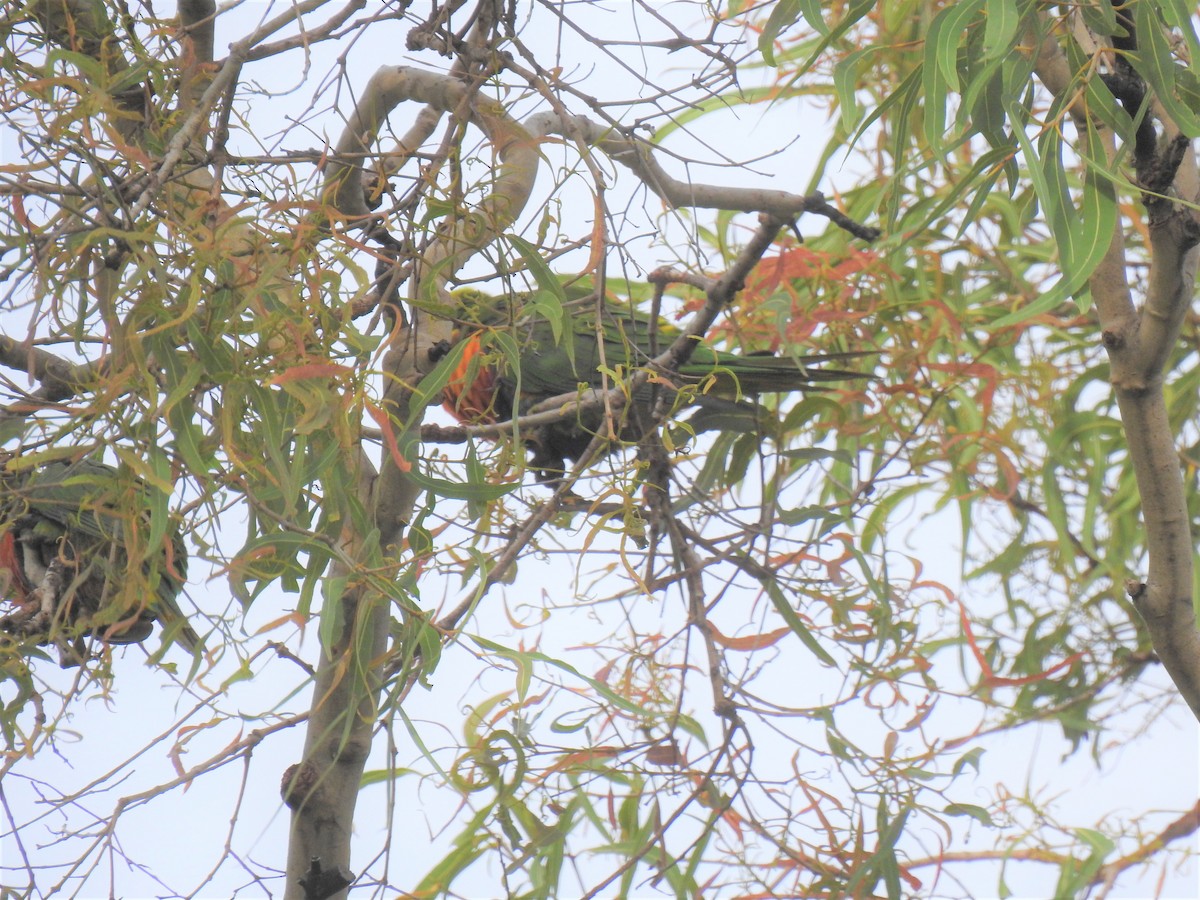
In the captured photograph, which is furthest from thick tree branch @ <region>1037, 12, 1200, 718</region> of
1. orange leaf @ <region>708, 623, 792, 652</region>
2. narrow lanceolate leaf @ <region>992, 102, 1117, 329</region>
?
orange leaf @ <region>708, 623, 792, 652</region>

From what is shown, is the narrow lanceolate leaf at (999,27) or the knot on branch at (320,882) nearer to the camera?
the narrow lanceolate leaf at (999,27)

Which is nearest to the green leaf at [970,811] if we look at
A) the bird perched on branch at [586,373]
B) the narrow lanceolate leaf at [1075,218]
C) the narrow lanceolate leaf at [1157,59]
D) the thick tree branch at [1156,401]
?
the thick tree branch at [1156,401]

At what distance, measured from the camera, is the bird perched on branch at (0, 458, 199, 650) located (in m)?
0.84

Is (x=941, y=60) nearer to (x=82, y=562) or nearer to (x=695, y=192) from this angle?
(x=695, y=192)

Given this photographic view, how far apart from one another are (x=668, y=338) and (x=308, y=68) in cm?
82

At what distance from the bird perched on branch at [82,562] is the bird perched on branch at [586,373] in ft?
0.89

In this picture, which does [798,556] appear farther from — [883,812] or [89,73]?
[89,73]

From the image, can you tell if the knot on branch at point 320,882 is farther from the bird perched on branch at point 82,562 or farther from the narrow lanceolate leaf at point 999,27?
the narrow lanceolate leaf at point 999,27

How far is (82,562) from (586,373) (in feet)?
2.81

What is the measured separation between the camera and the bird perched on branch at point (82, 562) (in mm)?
840

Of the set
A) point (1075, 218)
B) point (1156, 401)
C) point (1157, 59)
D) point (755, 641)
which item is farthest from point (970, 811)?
point (1157, 59)

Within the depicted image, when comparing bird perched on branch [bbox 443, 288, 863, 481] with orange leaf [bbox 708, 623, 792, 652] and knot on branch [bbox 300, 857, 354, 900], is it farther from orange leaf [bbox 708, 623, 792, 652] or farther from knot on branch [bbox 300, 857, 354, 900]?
knot on branch [bbox 300, 857, 354, 900]

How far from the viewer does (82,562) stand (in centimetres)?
105

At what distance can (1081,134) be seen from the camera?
3.34 feet
